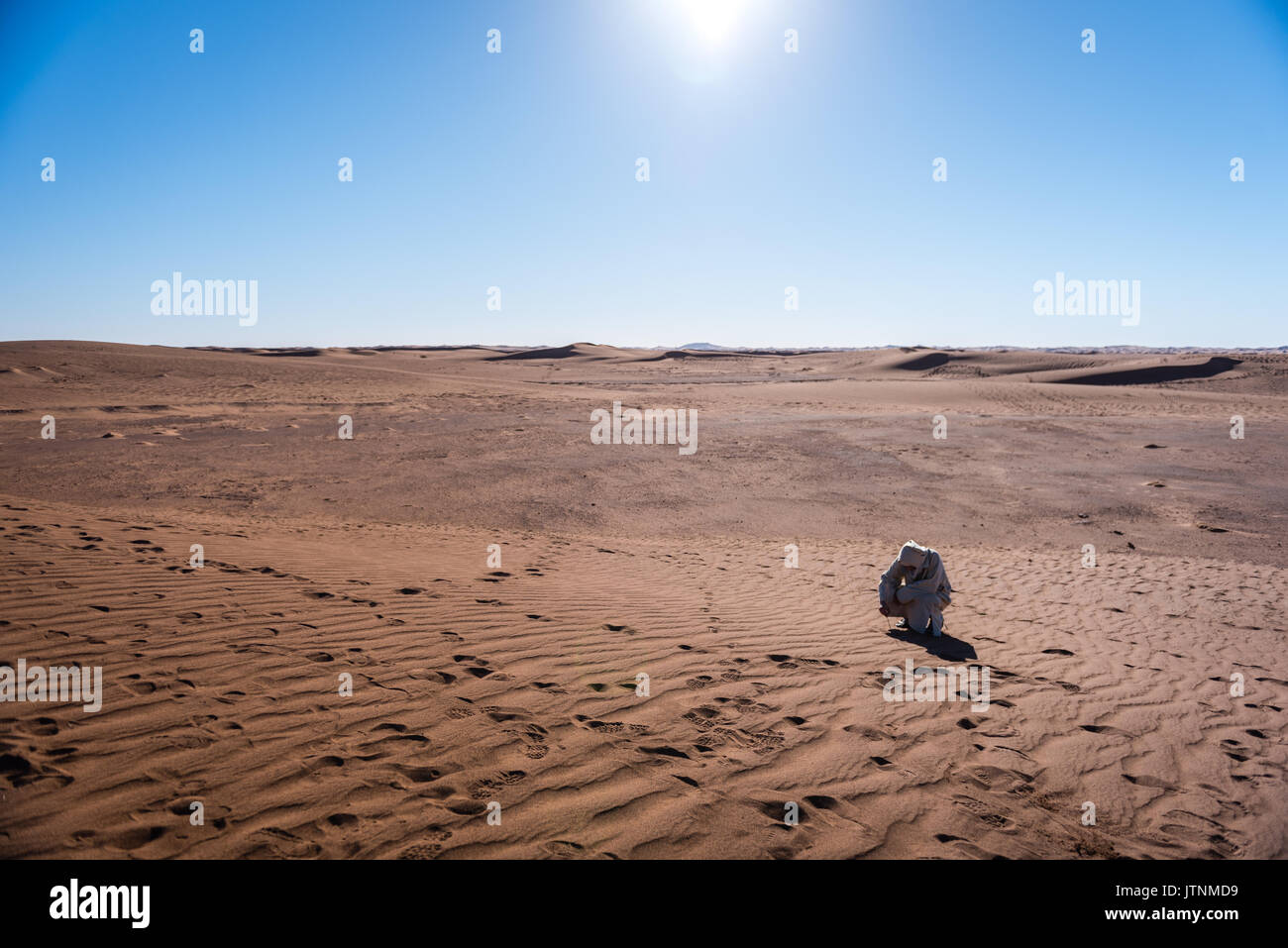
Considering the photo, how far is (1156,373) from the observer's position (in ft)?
130

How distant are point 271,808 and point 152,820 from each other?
462 millimetres

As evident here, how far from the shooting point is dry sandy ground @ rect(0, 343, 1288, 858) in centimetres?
335

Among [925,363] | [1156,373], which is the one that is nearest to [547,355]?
[925,363]

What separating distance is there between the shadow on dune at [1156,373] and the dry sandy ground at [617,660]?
95.6 feet

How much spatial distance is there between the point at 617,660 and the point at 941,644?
10.0 feet

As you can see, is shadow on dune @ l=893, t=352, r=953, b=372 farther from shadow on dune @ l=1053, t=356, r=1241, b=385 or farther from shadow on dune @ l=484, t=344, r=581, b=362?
shadow on dune @ l=484, t=344, r=581, b=362

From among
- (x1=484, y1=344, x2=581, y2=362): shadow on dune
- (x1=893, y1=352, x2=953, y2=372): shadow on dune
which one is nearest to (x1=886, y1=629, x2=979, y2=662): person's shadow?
(x1=893, y1=352, x2=953, y2=372): shadow on dune

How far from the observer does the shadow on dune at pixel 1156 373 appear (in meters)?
38.5

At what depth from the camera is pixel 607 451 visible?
1739cm

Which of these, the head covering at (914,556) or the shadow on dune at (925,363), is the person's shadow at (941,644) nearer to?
the head covering at (914,556)
